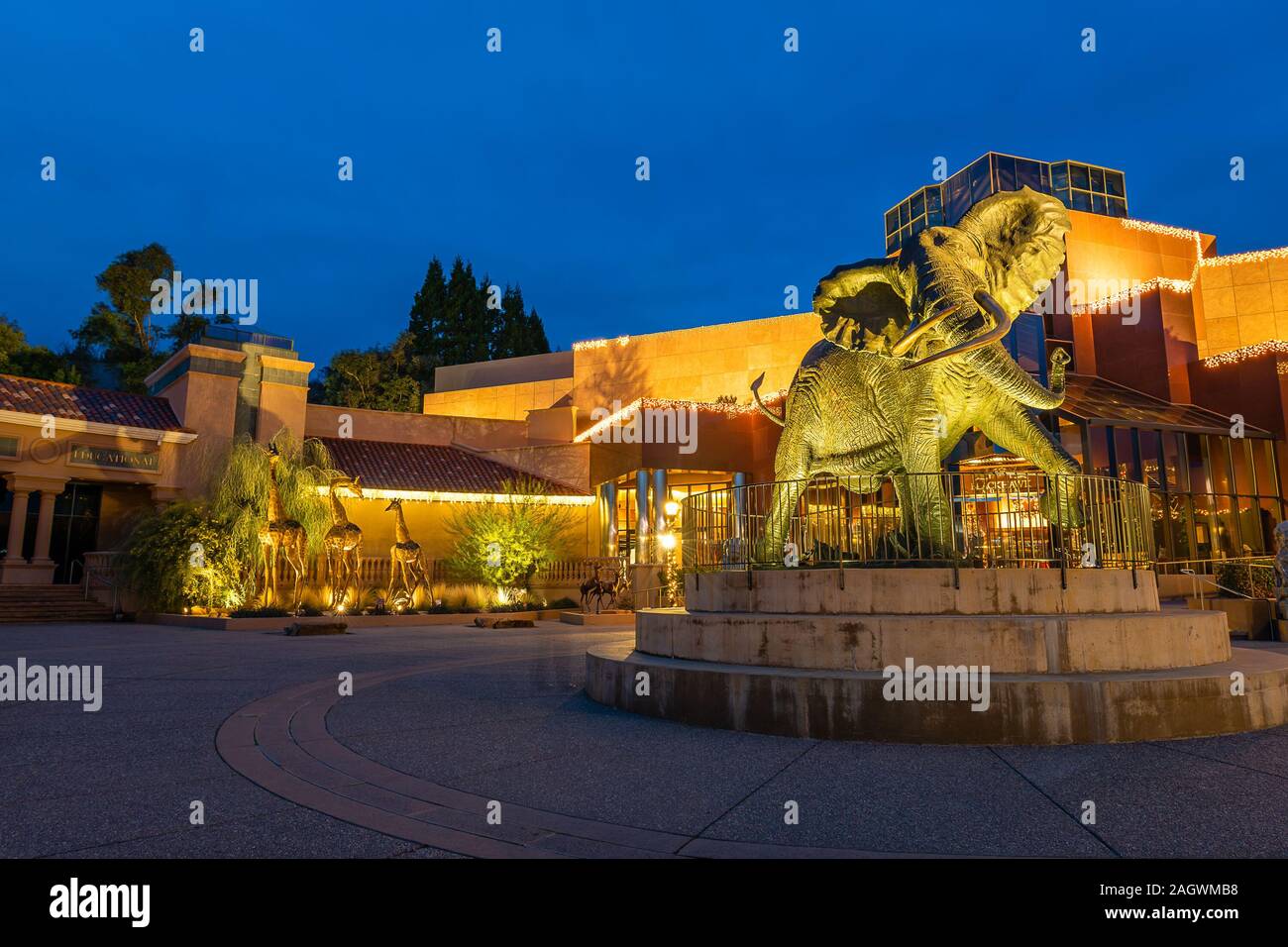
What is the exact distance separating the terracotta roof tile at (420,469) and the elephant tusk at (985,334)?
2313 cm

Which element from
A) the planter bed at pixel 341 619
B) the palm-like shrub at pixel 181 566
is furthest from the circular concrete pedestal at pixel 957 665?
the palm-like shrub at pixel 181 566

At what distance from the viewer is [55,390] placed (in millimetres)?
24562

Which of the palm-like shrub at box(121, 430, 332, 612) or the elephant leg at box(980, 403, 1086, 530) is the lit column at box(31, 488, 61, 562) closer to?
the palm-like shrub at box(121, 430, 332, 612)

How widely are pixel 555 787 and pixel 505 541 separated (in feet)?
72.3

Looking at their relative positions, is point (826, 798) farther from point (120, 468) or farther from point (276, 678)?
point (120, 468)

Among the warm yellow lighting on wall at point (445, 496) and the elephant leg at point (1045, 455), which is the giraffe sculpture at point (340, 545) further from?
the elephant leg at point (1045, 455)

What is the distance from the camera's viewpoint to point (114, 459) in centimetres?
2419

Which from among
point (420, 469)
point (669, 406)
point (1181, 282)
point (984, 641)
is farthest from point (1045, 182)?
point (984, 641)

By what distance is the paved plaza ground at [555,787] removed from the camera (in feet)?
11.6

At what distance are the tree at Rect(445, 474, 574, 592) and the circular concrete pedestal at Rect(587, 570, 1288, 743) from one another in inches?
752

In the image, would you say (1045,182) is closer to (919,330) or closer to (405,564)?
(405,564)

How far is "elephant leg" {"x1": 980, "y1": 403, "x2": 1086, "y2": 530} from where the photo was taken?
25.4ft

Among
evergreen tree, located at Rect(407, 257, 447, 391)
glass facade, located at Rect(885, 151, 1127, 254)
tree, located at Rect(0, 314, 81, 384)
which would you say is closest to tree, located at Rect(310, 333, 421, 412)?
evergreen tree, located at Rect(407, 257, 447, 391)

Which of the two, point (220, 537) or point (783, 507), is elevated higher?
point (220, 537)
